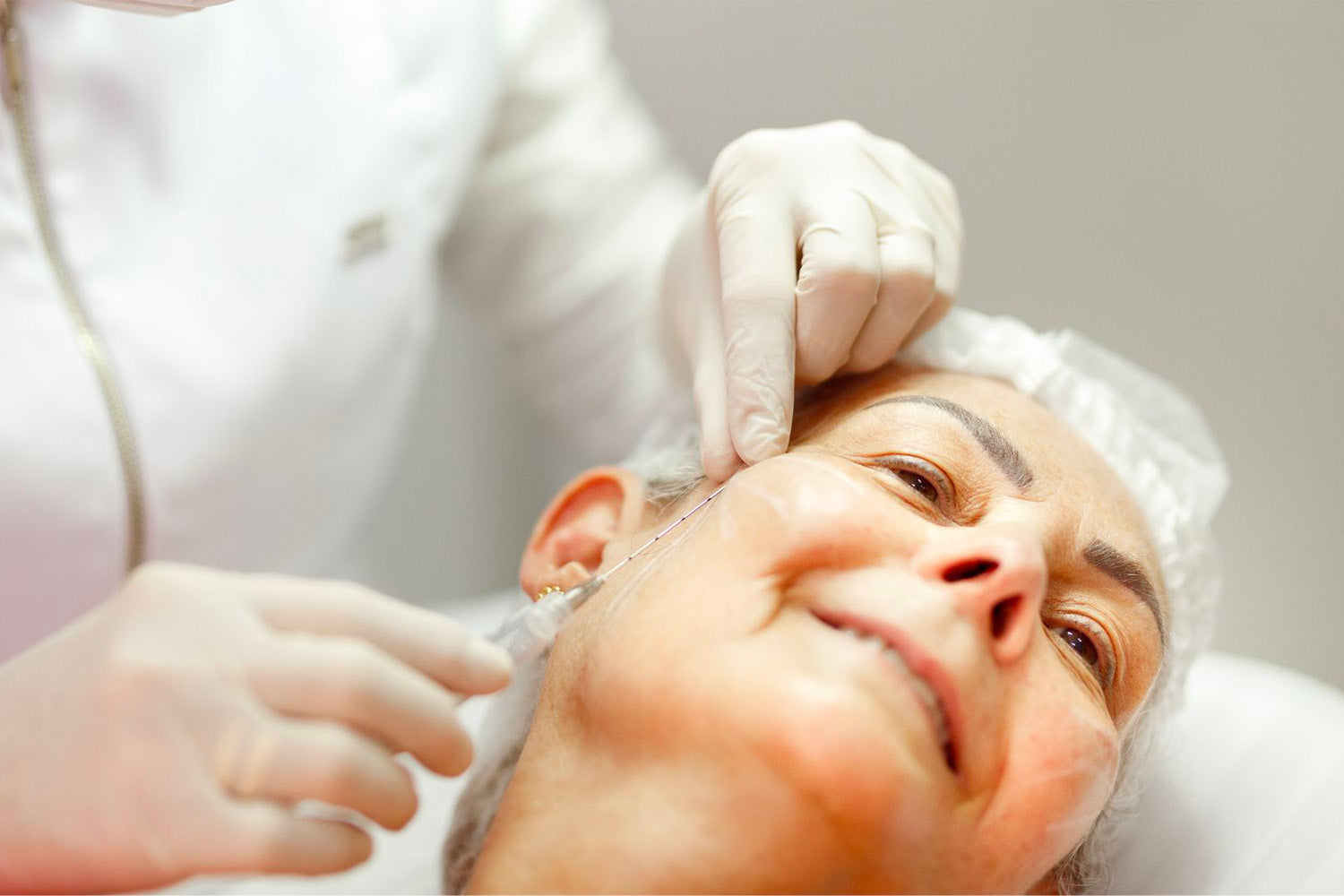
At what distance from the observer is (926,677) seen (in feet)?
2.89

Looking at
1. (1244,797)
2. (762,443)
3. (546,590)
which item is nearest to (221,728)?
(546,590)

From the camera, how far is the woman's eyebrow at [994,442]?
1070mm

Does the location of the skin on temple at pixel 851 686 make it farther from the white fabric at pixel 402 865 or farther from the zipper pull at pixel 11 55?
the zipper pull at pixel 11 55

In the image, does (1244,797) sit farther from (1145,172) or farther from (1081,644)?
(1145,172)

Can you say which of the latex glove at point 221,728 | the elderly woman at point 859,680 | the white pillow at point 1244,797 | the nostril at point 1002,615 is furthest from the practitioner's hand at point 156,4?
the white pillow at point 1244,797

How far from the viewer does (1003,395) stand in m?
1.21

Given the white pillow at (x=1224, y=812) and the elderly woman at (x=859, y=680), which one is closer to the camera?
the elderly woman at (x=859, y=680)

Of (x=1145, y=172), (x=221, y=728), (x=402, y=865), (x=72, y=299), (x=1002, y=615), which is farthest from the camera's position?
(x=1145, y=172)

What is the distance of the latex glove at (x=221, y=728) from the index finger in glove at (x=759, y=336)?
375mm

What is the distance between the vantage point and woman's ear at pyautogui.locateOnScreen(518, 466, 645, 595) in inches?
48.4

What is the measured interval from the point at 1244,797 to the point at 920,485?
26.4 inches

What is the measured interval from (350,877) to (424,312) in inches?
28.3

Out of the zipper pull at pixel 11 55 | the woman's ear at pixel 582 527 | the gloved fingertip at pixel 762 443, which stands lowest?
the woman's ear at pixel 582 527

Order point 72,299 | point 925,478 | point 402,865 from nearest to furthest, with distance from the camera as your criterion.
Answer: point 925,478 < point 72,299 < point 402,865
